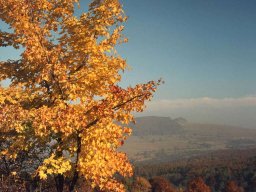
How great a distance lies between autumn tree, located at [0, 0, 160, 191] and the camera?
1370cm

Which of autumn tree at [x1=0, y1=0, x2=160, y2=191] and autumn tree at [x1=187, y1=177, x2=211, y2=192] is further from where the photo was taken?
autumn tree at [x1=187, y1=177, x2=211, y2=192]

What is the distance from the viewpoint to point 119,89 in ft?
46.7

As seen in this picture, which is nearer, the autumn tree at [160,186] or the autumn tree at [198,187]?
the autumn tree at [198,187]

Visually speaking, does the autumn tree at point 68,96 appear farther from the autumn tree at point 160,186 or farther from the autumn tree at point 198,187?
the autumn tree at point 198,187

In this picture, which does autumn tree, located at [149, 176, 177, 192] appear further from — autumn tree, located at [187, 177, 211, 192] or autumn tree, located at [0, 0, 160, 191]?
autumn tree, located at [0, 0, 160, 191]

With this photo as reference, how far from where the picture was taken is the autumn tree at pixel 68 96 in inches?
539

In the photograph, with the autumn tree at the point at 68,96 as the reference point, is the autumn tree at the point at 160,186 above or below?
below

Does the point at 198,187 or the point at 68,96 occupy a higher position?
the point at 68,96

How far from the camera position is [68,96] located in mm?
15523

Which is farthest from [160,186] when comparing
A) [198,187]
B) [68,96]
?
[68,96]

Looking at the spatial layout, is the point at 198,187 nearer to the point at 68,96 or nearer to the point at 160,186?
the point at 160,186

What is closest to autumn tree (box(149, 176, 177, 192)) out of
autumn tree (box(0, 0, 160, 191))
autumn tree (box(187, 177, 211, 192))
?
autumn tree (box(187, 177, 211, 192))

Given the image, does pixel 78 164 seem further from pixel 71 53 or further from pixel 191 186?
pixel 191 186

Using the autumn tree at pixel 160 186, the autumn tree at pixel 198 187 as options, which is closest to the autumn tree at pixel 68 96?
the autumn tree at pixel 160 186
